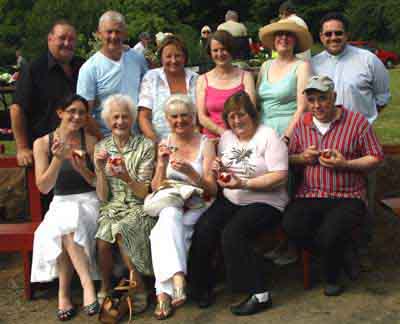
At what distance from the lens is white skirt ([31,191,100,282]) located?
13.8 feet

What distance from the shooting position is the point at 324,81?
4258 mm

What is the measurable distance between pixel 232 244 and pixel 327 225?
65 centimetres

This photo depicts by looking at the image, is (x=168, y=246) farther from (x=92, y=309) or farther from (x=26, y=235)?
(x=26, y=235)

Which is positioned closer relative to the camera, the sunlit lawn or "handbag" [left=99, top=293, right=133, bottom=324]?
"handbag" [left=99, top=293, right=133, bottom=324]

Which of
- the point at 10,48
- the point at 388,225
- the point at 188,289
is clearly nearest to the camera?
the point at 188,289

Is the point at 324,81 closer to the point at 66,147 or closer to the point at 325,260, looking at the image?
the point at 325,260

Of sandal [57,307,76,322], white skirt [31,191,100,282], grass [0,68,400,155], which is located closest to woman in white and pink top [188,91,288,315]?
white skirt [31,191,100,282]

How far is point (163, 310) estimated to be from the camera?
4031 millimetres

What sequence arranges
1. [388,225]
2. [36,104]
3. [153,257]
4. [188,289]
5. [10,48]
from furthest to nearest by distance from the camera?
[10,48] < [388,225] < [36,104] < [188,289] < [153,257]

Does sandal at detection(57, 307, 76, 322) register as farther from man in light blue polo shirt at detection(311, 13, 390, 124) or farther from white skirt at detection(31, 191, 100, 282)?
man in light blue polo shirt at detection(311, 13, 390, 124)

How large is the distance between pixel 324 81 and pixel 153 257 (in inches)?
65.5

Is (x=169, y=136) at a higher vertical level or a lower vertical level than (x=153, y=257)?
higher

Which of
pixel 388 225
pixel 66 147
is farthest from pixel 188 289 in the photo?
pixel 388 225

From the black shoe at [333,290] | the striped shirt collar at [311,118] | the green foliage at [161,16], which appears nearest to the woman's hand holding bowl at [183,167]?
the striped shirt collar at [311,118]
